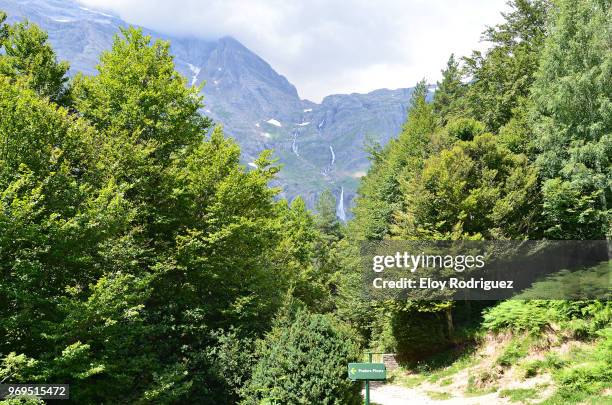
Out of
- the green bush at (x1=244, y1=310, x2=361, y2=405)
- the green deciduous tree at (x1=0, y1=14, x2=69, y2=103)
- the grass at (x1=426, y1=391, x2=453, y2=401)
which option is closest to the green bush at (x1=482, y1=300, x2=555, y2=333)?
the grass at (x1=426, y1=391, x2=453, y2=401)

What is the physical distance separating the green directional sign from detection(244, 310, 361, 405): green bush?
0.76 meters

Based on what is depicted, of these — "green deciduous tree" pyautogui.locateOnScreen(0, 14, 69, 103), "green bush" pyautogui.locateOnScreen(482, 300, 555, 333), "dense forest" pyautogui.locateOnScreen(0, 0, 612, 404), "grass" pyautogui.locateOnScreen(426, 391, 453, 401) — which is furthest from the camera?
"grass" pyautogui.locateOnScreen(426, 391, 453, 401)

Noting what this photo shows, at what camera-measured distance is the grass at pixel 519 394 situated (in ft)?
49.8

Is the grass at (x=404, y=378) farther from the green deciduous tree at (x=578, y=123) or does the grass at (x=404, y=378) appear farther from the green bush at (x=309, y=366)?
the green bush at (x=309, y=366)

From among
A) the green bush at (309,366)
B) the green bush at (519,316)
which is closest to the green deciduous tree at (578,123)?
the green bush at (519,316)

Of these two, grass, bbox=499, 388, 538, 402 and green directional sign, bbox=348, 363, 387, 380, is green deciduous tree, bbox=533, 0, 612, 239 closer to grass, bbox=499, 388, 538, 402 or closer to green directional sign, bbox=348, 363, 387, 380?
grass, bbox=499, 388, 538, 402

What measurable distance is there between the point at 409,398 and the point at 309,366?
11681 mm

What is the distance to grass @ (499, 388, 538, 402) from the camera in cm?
1519

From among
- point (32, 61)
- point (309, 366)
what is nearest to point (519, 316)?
point (309, 366)

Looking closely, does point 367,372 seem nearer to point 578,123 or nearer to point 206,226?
point 206,226

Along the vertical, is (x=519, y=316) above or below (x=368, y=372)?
above

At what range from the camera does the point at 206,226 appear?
19.4 metres

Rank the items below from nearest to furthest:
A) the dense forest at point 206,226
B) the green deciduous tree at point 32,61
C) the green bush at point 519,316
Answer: the dense forest at point 206,226 → the green deciduous tree at point 32,61 → the green bush at point 519,316

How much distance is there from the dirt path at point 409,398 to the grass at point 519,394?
0.28m
